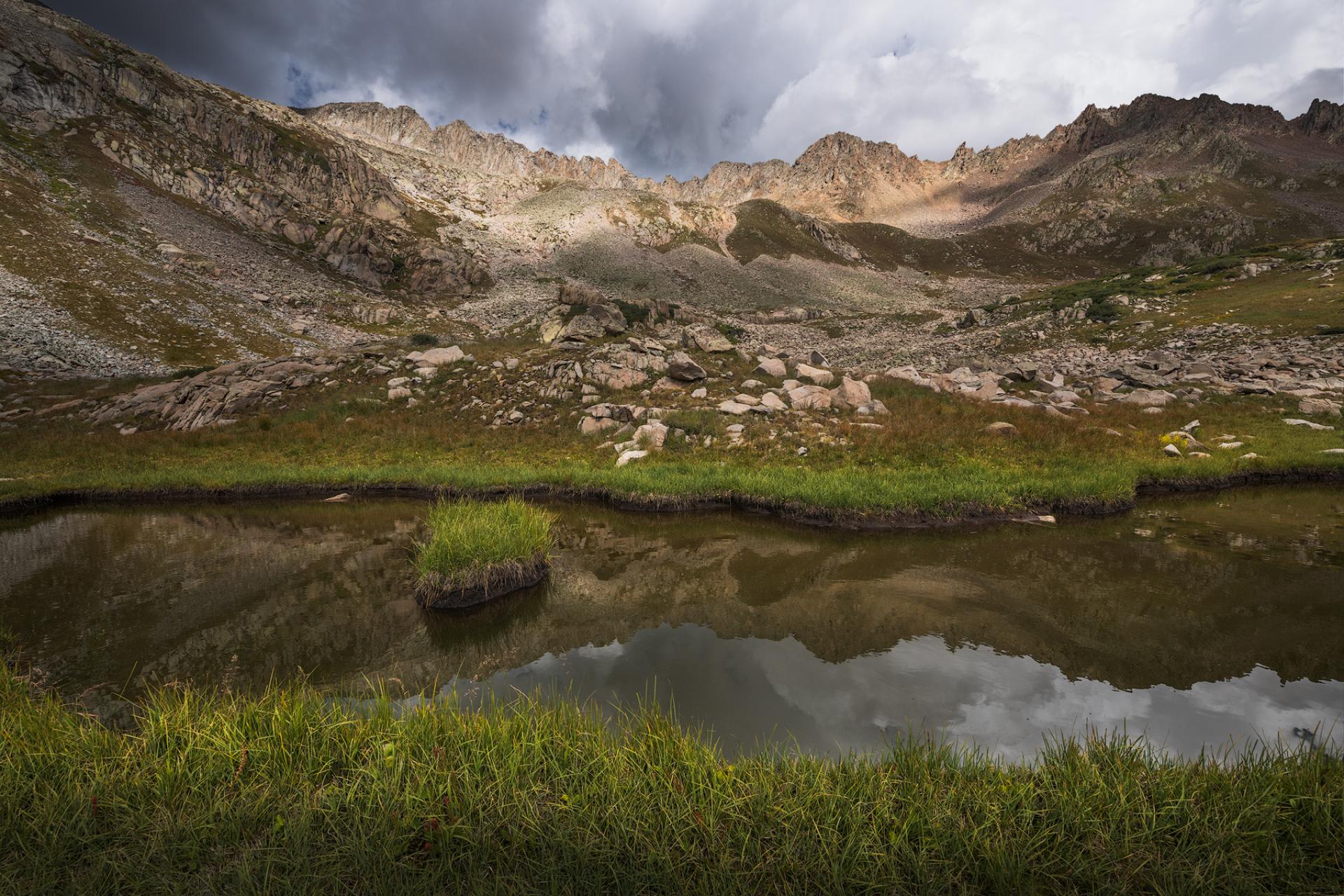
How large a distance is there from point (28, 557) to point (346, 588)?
9.04m

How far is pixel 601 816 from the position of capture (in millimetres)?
3936

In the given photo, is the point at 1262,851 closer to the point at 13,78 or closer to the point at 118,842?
the point at 118,842

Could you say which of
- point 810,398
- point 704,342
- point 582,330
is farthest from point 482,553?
point 582,330

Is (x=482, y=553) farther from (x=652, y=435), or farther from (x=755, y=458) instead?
(x=652, y=435)

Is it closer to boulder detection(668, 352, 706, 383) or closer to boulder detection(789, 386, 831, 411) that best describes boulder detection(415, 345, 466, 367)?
boulder detection(668, 352, 706, 383)

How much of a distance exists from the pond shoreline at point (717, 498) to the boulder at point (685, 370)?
38.9 feet

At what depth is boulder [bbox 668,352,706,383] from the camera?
90.6 ft

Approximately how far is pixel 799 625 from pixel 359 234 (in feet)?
380

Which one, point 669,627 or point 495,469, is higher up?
point 495,469

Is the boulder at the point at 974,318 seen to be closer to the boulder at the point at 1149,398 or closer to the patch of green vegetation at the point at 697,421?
the boulder at the point at 1149,398

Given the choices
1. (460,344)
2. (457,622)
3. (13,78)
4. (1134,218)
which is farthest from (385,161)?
(1134,218)

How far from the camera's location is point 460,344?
36.4 m

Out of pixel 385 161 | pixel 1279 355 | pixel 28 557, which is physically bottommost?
pixel 28 557

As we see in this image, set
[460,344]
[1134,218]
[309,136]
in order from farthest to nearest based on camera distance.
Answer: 1. [1134,218]
2. [309,136]
3. [460,344]
